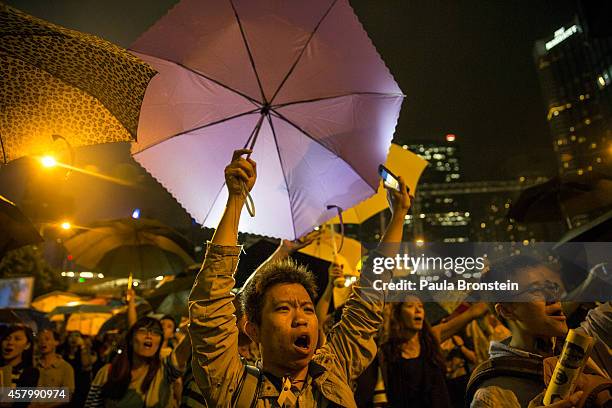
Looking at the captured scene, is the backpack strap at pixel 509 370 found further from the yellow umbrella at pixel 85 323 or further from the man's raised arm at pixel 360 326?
the yellow umbrella at pixel 85 323

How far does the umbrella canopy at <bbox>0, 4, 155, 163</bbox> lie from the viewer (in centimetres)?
262

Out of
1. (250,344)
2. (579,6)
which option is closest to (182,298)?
(250,344)

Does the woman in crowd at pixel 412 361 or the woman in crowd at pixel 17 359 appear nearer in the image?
the woman in crowd at pixel 412 361

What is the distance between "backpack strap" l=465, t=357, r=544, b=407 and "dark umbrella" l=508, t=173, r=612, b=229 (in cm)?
656

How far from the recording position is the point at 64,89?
2.91m

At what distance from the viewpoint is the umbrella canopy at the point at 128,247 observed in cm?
699

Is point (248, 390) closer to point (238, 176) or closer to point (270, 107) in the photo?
point (238, 176)

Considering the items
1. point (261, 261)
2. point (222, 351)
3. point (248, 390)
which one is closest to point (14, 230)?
point (261, 261)

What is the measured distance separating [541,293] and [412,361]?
1.90 metres

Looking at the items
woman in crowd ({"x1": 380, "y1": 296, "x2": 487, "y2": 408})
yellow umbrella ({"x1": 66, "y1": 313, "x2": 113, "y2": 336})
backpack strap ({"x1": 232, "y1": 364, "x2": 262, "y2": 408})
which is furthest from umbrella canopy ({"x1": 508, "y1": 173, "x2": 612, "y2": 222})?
yellow umbrella ({"x1": 66, "y1": 313, "x2": 113, "y2": 336})

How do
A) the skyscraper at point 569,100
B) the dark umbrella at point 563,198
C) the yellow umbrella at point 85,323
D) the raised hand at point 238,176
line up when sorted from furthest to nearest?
1. the skyscraper at point 569,100
2. the yellow umbrella at point 85,323
3. the dark umbrella at point 563,198
4. the raised hand at point 238,176

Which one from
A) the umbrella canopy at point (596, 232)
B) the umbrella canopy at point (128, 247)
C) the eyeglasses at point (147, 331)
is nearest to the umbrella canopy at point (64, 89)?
the eyeglasses at point (147, 331)

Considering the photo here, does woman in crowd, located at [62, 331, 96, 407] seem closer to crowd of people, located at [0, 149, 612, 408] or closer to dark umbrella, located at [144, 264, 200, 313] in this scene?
dark umbrella, located at [144, 264, 200, 313]

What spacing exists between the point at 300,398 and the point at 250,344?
6.28ft
